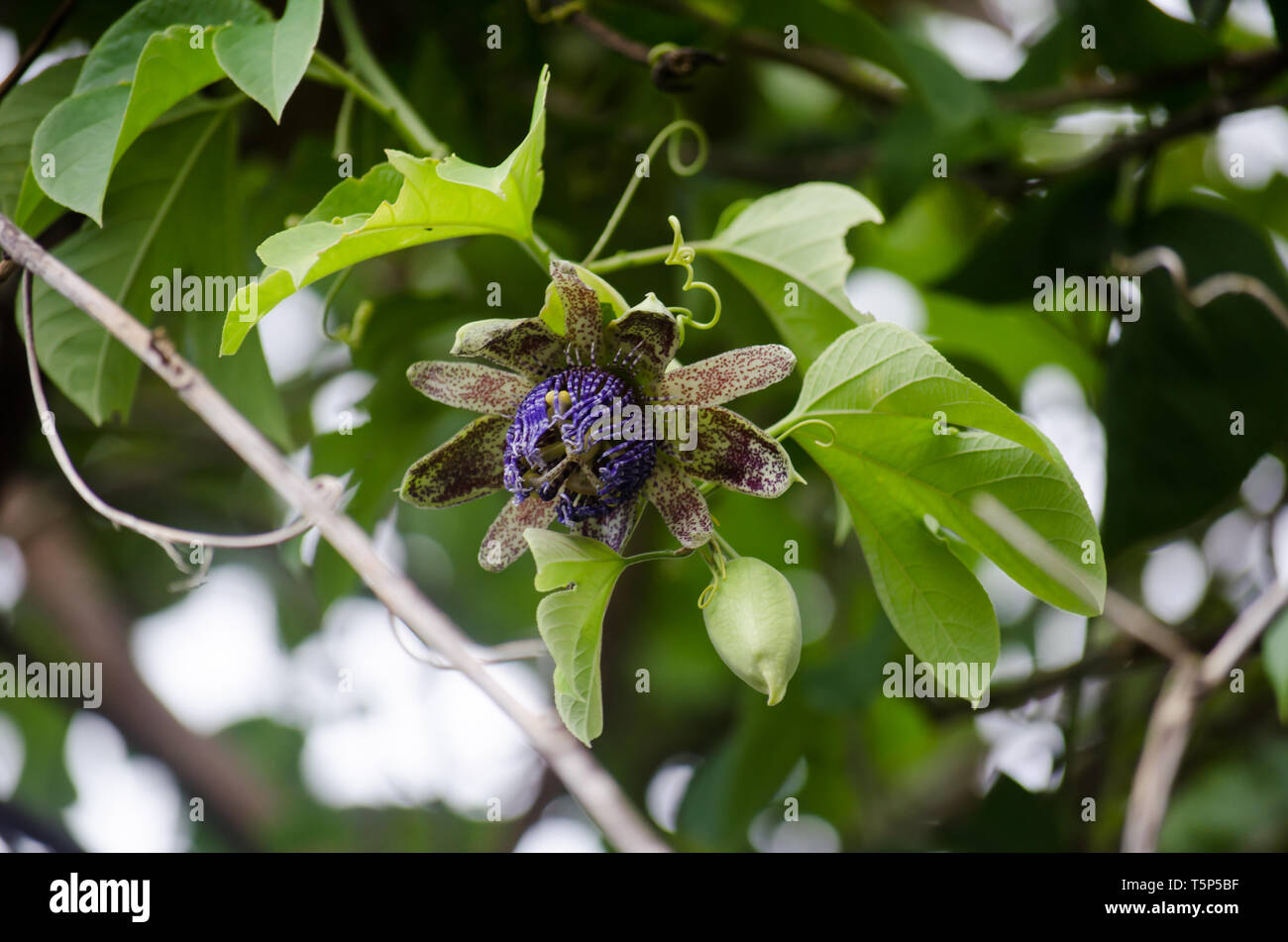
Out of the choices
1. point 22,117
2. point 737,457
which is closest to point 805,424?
point 737,457

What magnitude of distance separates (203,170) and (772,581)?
0.67 meters

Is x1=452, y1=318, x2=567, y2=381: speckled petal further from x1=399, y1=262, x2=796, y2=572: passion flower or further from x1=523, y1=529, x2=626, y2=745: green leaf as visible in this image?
x1=523, y1=529, x2=626, y2=745: green leaf

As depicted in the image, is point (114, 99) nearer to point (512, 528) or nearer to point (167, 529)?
point (167, 529)

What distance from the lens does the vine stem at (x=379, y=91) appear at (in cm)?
86

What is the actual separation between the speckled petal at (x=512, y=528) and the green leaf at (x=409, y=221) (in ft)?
0.57

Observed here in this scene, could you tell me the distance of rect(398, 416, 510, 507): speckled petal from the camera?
2.34 ft

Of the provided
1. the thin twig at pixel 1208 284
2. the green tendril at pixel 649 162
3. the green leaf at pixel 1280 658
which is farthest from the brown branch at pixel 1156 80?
the green leaf at pixel 1280 658

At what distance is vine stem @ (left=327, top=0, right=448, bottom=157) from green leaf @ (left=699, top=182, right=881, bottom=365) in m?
0.24

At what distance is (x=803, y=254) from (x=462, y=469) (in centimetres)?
29

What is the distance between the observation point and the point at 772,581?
65 centimetres

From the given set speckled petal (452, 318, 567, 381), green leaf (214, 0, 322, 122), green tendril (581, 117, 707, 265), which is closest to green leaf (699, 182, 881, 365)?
green tendril (581, 117, 707, 265)

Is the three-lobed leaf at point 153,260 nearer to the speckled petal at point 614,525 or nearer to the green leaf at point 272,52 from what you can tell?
the green leaf at point 272,52

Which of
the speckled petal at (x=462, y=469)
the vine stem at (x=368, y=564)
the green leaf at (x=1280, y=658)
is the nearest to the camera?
the vine stem at (x=368, y=564)
